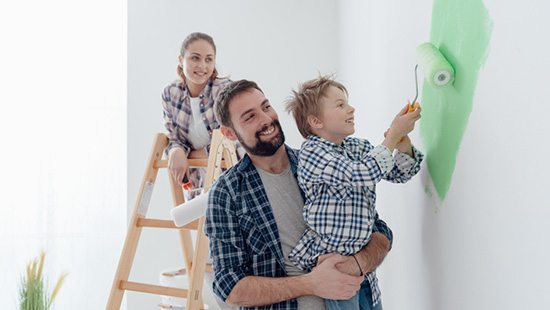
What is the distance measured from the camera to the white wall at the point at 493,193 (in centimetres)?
70

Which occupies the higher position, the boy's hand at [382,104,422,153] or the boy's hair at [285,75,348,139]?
the boy's hair at [285,75,348,139]

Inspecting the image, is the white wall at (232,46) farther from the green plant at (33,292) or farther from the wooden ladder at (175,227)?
the wooden ladder at (175,227)

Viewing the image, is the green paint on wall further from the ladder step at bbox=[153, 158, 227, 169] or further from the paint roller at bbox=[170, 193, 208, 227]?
the ladder step at bbox=[153, 158, 227, 169]

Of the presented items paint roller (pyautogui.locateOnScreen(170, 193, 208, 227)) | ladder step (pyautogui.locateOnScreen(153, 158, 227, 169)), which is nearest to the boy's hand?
paint roller (pyautogui.locateOnScreen(170, 193, 208, 227))

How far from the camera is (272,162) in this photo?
1.42 meters

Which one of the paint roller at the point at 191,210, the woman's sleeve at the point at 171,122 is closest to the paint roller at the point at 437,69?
the paint roller at the point at 191,210

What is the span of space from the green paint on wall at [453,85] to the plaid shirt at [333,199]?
0.10 m

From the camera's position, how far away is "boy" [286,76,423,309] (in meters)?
1.15

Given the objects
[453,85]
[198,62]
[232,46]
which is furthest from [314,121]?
[232,46]

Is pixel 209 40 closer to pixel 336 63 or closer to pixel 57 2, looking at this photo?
pixel 336 63

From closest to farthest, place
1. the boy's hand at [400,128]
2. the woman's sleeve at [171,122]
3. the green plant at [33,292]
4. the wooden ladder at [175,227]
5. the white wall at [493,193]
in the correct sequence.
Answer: the white wall at [493,193], the boy's hand at [400,128], the wooden ladder at [175,227], the woman's sleeve at [171,122], the green plant at [33,292]

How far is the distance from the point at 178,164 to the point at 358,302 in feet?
3.64

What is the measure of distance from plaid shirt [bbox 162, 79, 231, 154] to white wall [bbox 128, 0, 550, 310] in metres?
0.67

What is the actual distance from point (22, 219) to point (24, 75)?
35.9 inches
